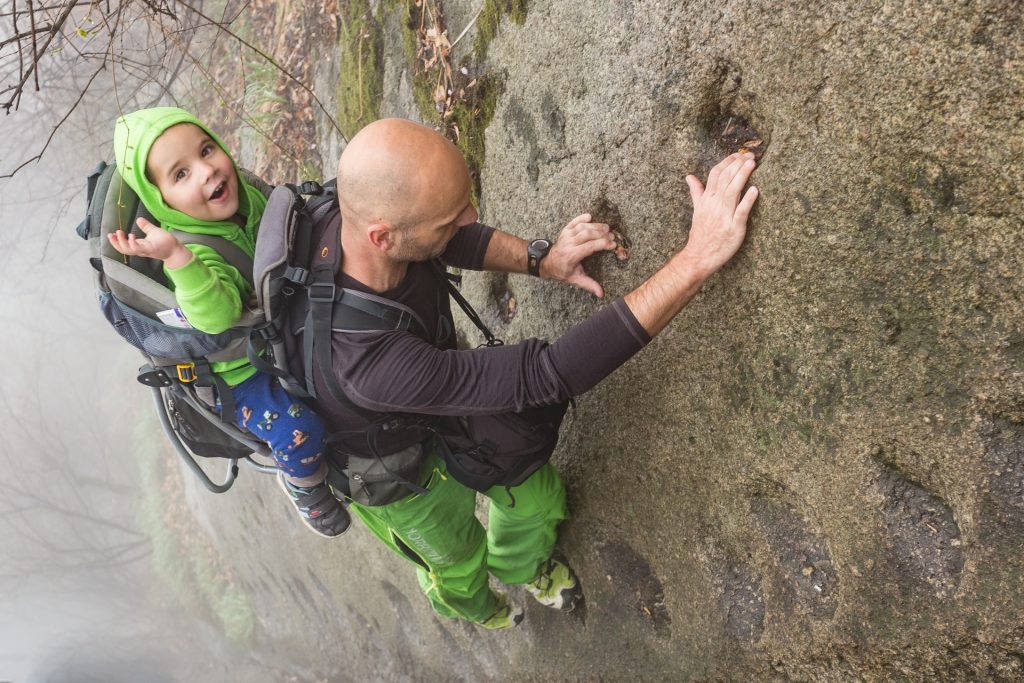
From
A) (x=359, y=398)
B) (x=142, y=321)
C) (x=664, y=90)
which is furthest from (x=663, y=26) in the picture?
(x=142, y=321)

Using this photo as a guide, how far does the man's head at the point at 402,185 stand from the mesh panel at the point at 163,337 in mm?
590

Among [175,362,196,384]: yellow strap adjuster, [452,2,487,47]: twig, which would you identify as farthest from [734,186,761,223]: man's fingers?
[452,2,487,47]: twig

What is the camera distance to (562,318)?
9.55 feet

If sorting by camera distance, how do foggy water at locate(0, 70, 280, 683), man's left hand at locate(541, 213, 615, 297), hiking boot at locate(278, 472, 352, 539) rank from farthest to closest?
foggy water at locate(0, 70, 280, 683), hiking boot at locate(278, 472, 352, 539), man's left hand at locate(541, 213, 615, 297)

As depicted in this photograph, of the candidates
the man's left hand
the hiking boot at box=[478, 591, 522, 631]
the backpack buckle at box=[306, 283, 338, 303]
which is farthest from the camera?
the hiking boot at box=[478, 591, 522, 631]

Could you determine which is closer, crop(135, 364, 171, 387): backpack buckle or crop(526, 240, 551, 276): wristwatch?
crop(135, 364, 171, 387): backpack buckle

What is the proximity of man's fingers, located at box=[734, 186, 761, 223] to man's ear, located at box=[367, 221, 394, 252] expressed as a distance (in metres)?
0.97

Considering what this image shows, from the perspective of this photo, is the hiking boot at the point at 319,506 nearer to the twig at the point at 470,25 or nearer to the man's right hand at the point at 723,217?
→ the man's right hand at the point at 723,217

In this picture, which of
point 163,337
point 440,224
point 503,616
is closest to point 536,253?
point 440,224

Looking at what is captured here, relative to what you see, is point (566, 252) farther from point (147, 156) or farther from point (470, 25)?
point (470, 25)

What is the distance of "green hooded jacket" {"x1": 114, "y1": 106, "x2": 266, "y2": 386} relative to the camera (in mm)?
2064

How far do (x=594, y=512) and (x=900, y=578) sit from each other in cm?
137

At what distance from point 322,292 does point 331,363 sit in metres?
0.21

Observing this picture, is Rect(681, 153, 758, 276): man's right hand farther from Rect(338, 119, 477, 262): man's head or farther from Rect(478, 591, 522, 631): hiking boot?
Rect(478, 591, 522, 631): hiking boot
